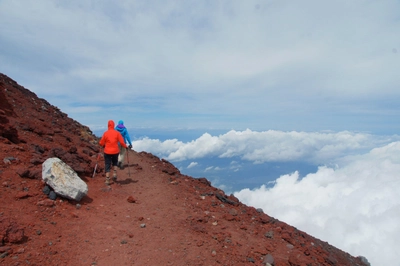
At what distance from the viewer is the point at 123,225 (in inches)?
298

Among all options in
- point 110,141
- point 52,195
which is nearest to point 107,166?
point 110,141

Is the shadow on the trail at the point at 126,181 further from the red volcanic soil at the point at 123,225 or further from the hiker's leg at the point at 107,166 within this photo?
the hiker's leg at the point at 107,166

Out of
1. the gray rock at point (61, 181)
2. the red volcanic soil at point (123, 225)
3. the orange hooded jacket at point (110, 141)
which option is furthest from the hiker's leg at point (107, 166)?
the gray rock at point (61, 181)

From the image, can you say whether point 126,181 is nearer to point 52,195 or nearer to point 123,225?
point 52,195

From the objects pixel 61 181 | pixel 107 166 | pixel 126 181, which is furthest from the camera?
pixel 126 181

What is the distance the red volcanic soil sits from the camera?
589cm

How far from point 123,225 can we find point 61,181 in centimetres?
242

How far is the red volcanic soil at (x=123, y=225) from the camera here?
589 centimetres

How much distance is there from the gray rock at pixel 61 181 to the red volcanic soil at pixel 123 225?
28 centimetres

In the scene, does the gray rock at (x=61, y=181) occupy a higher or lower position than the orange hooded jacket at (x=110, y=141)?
lower

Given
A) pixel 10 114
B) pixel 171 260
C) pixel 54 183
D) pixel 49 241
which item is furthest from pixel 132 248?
pixel 10 114

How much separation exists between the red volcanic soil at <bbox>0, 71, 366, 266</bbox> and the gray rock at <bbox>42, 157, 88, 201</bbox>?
0.28 m

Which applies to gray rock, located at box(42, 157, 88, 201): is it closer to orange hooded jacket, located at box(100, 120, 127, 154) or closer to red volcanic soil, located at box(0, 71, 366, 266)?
red volcanic soil, located at box(0, 71, 366, 266)

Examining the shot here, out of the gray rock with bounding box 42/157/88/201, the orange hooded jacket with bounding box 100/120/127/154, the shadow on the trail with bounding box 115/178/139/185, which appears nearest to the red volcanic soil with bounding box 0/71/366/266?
the shadow on the trail with bounding box 115/178/139/185
